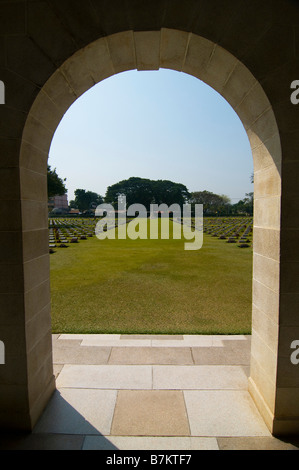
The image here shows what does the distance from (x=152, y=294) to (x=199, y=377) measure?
4686 millimetres

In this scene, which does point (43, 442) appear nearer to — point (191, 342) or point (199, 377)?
point (199, 377)

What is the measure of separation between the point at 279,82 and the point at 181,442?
4342 millimetres

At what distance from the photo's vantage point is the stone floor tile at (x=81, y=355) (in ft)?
15.4

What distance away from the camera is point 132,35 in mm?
3033

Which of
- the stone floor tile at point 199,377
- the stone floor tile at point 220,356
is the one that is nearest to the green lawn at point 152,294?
the stone floor tile at point 220,356

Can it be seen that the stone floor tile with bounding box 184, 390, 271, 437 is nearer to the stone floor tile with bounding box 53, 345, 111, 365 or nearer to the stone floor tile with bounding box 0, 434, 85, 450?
the stone floor tile with bounding box 0, 434, 85, 450

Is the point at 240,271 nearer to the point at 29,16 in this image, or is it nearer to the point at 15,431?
the point at 15,431

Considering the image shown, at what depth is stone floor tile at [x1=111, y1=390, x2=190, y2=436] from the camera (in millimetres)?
3195

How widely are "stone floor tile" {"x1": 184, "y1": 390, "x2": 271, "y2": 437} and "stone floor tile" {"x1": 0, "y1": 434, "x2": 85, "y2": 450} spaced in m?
1.43

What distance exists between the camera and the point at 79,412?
350 cm
